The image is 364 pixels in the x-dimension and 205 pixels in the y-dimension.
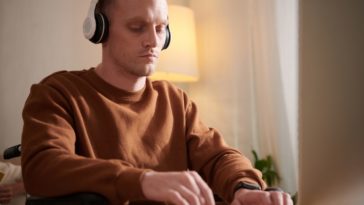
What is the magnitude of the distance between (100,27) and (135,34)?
0.09 metres

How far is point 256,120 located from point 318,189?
4.94ft

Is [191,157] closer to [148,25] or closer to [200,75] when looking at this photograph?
[148,25]

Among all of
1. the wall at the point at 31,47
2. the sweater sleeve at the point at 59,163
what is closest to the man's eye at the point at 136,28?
the sweater sleeve at the point at 59,163

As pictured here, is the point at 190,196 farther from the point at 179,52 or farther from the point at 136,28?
the point at 179,52

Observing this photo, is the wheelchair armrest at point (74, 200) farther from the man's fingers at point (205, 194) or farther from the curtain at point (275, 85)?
the curtain at point (275, 85)

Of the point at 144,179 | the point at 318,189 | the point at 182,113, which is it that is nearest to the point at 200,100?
the point at 182,113

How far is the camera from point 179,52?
1902 mm

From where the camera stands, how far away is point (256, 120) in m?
1.78

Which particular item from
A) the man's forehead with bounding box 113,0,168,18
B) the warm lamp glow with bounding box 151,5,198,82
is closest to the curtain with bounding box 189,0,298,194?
the warm lamp glow with bounding box 151,5,198,82

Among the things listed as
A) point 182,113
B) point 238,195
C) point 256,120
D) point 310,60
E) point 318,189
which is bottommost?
point 256,120

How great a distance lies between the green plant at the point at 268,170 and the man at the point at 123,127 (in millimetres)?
657

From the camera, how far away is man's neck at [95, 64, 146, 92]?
1.03 m

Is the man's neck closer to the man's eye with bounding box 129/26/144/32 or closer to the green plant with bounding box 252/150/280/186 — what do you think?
the man's eye with bounding box 129/26/144/32

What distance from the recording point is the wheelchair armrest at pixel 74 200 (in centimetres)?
62
